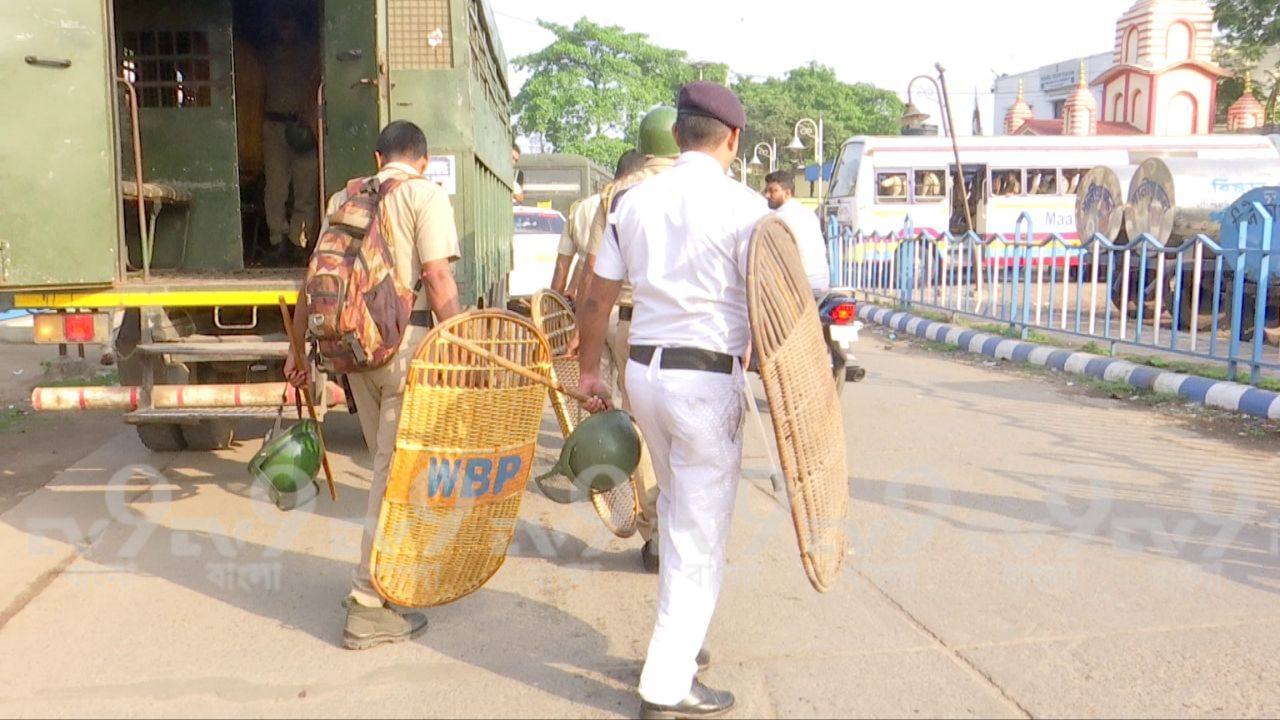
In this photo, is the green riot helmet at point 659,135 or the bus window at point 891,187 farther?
the bus window at point 891,187

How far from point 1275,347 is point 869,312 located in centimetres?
607

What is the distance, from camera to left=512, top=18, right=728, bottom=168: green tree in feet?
159

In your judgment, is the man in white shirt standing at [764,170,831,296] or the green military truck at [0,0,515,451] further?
the man in white shirt standing at [764,170,831,296]

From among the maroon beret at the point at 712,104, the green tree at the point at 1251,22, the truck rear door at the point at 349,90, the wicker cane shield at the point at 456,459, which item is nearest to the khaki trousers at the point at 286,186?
the truck rear door at the point at 349,90

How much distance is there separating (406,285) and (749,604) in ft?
5.78

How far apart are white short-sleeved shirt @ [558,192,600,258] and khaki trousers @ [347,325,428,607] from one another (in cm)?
157

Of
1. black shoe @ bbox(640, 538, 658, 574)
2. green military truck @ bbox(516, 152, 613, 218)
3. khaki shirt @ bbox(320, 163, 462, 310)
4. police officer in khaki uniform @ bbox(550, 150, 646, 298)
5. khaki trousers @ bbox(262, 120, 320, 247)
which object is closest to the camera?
khaki shirt @ bbox(320, 163, 462, 310)

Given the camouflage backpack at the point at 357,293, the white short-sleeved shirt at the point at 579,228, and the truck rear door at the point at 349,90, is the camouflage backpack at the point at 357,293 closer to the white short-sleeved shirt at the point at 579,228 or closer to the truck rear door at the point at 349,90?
the white short-sleeved shirt at the point at 579,228

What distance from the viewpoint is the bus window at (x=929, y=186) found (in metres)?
23.9

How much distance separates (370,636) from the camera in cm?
377

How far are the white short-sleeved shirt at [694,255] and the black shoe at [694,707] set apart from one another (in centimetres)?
100

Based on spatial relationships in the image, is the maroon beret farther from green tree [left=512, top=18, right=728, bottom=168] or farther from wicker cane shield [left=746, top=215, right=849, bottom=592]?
green tree [left=512, top=18, right=728, bottom=168]

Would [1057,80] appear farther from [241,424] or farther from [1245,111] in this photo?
[241,424]

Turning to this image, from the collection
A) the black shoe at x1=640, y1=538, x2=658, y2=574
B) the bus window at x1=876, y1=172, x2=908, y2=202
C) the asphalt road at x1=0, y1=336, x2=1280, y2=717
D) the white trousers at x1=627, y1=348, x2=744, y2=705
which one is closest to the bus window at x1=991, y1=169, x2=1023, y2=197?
the bus window at x1=876, y1=172, x2=908, y2=202
